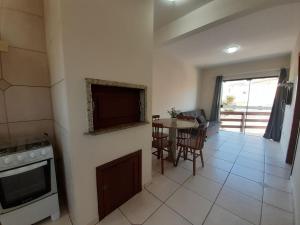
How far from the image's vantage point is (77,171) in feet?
4.28

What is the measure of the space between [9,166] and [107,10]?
1681 mm

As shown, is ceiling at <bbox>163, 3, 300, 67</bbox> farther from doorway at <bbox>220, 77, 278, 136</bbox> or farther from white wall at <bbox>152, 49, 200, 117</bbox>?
doorway at <bbox>220, 77, 278, 136</bbox>

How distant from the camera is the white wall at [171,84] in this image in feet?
12.0

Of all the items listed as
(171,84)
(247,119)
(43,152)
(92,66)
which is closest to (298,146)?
(92,66)

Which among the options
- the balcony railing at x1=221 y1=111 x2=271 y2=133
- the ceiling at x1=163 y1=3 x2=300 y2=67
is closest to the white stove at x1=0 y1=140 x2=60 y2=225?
the ceiling at x1=163 y1=3 x2=300 y2=67

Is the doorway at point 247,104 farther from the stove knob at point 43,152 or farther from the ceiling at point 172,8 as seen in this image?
the stove knob at point 43,152

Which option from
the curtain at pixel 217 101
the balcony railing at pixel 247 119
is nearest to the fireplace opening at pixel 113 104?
the curtain at pixel 217 101

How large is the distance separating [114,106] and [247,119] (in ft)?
18.4

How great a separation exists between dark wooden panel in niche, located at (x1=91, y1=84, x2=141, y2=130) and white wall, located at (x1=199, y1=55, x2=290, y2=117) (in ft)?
15.3

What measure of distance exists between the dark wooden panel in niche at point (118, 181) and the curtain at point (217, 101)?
452cm

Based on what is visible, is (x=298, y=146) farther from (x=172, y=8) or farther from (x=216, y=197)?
(x=172, y=8)

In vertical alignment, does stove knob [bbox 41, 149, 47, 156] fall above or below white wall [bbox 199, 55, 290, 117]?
below

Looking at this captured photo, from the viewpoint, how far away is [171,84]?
4.22m

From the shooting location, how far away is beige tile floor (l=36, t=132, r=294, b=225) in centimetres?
Answer: 155
